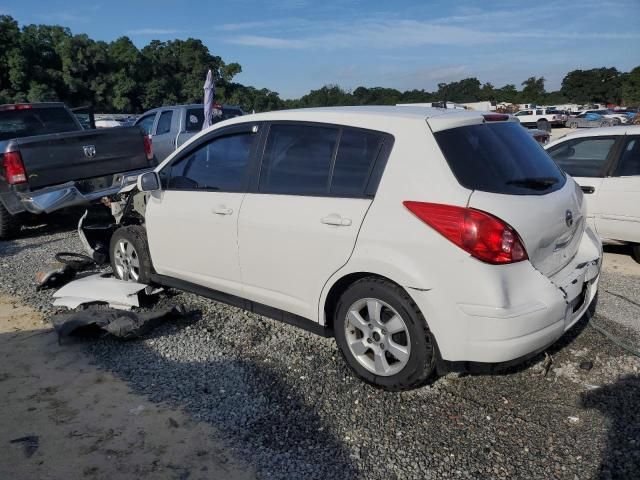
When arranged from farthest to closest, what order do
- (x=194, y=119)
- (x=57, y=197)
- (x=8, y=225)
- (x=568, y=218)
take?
(x=194, y=119), (x=8, y=225), (x=57, y=197), (x=568, y=218)

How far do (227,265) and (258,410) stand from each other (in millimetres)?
1223

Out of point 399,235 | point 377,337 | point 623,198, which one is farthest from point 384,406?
point 623,198

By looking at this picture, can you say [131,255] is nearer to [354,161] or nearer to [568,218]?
[354,161]

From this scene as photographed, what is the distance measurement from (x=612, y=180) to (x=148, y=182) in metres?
4.93

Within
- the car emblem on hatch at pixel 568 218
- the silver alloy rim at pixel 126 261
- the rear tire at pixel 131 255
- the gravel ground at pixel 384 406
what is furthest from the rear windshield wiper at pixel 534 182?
the silver alloy rim at pixel 126 261

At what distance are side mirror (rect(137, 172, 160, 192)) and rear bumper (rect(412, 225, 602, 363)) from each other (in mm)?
2589

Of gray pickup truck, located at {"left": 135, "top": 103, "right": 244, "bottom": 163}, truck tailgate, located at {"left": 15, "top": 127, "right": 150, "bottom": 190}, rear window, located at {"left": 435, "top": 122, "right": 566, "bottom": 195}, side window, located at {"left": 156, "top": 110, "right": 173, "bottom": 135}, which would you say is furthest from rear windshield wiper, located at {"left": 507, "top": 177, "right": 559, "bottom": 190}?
side window, located at {"left": 156, "top": 110, "right": 173, "bottom": 135}

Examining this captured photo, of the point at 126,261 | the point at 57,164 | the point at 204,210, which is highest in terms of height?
the point at 204,210

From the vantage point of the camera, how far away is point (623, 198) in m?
5.65

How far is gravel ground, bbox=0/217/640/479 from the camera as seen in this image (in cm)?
264

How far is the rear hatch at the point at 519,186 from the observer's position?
288cm

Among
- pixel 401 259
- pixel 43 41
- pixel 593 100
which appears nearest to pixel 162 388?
pixel 401 259

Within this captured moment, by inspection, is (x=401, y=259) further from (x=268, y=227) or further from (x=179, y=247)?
(x=179, y=247)

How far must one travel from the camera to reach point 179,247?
172 inches
